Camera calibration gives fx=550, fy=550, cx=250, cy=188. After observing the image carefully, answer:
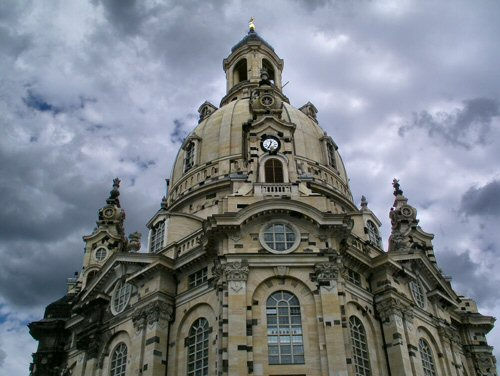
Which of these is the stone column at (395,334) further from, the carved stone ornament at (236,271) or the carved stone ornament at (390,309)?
the carved stone ornament at (236,271)

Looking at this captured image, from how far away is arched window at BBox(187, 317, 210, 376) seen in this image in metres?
35.0

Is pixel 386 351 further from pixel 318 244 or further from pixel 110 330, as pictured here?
pixel 110 330

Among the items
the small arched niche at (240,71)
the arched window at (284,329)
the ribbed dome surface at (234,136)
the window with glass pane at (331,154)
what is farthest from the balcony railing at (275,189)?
the small arched niche at (240,71)

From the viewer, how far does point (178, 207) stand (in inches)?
2122

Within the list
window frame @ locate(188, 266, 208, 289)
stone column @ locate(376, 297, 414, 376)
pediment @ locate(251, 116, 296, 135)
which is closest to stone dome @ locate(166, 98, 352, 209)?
pediment @ locate(251, 116, 296, 135)

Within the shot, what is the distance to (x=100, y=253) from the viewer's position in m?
58.9

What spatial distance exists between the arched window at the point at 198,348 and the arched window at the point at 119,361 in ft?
19.4

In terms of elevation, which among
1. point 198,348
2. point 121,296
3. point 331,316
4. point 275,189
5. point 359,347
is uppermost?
point 275,189

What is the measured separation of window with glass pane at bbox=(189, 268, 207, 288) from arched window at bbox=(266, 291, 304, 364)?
617cm

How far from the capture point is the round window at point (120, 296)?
42250 mm

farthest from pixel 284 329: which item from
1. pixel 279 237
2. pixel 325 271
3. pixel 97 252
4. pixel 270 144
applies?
pixel 97 252

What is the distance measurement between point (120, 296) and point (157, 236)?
6827 millimetres

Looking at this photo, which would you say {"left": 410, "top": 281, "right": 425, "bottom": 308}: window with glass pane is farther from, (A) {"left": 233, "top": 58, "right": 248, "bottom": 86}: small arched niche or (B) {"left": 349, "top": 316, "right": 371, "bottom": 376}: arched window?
(A) {"left": 233, "top": 58, "right": 248, "bottom": 86}: small arched niche

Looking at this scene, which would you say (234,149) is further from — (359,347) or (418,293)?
(359,347)
